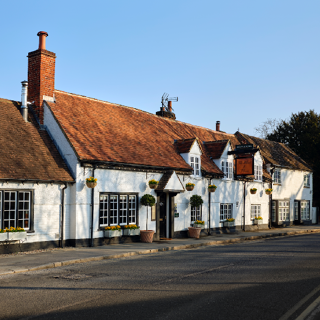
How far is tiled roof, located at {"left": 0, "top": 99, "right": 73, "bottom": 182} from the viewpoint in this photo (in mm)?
15539

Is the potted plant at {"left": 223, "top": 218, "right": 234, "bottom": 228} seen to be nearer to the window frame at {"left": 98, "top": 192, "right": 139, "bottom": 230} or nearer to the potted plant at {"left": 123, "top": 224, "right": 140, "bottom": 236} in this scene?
the window frame at {"left": 98, "top": 192, "right": 139, "bottom": 230}

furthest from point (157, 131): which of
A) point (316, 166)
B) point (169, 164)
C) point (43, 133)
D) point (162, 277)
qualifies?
point (316, 166)

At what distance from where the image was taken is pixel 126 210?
63.3 ft

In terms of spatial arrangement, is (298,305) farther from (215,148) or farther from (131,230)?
(215,148)

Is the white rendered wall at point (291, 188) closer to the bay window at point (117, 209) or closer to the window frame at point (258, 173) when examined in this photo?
the window frame at point (258, 173)

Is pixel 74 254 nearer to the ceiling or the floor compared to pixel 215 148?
nearer to the floor

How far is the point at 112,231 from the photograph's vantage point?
712 inches

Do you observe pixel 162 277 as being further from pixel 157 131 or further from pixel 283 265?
pixel 157 131

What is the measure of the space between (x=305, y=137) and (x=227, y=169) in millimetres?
23931

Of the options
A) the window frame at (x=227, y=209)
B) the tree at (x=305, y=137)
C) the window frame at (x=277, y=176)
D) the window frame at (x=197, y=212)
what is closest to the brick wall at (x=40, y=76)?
the window frame at (x=197, y=212)

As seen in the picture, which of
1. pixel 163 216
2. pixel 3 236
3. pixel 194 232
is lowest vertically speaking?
pixel 194 232


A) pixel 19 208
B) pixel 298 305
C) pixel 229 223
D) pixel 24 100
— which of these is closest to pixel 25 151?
pixel 19 208

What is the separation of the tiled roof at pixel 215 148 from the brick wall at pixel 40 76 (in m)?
12.2

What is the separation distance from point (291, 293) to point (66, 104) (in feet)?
50.9
